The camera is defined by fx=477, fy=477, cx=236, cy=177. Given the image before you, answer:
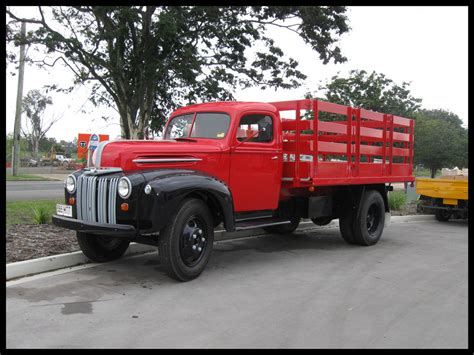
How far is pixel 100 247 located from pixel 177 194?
67.1 inches

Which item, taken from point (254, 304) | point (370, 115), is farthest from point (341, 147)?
point (254, 304)

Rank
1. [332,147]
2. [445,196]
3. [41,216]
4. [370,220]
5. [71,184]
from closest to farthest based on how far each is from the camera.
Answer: [71,184] < [332,147] < [41,216] < [370,220] < [445,196]

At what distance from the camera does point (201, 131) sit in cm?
692

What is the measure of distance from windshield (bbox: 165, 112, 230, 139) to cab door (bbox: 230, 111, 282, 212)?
8.7 inches

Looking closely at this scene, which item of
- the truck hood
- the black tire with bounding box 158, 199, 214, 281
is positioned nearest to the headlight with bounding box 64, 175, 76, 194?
the truck hood

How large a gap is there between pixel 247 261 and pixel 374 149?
136 inches

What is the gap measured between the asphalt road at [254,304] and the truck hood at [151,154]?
1384 millimetres

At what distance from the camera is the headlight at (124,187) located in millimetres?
5340

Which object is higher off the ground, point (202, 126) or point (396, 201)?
point (202, 126)

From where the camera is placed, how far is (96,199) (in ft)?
18.4

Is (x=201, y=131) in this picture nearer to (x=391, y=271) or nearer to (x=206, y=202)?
(x=206, y=202)

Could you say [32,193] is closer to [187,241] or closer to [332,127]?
[332,127]

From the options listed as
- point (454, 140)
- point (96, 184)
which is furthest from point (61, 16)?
point (454, 140)

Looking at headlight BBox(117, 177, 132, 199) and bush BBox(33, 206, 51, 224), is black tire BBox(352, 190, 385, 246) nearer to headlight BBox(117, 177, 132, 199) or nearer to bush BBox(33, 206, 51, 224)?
headlight BBox(117, 177, 132, 199)
